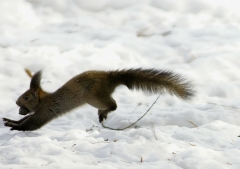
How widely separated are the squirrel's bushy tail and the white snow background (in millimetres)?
416

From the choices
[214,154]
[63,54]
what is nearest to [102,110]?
[214,154]

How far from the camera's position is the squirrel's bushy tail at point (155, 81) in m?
4.49

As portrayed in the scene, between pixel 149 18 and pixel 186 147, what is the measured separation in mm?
5003

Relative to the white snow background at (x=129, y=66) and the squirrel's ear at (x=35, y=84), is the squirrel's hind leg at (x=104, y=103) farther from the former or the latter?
the squirrel's ear at (x=35, y=84)

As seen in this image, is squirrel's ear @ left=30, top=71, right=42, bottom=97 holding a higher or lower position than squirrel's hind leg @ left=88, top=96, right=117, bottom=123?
higher

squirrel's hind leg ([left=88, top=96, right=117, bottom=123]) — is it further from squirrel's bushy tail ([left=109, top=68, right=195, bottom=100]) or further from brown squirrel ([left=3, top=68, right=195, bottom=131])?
squirrel's bushy tail ([left=109, top=68, right=195, bottom=100])

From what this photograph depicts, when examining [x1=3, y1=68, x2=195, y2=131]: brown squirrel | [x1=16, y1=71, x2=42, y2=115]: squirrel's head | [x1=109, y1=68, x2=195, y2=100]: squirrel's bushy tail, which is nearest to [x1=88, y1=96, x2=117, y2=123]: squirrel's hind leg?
[x1=3, y1=68, x2=195, y2=131]: brown squirrel

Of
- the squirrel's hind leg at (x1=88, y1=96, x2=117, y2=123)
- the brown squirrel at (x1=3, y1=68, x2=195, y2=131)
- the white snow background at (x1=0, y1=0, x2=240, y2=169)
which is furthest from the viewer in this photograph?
the squirrel's hind leg at (x1=88, y1=96, x2=117, y2=123)

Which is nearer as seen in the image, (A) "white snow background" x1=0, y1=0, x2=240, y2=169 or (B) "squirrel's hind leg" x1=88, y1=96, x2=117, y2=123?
(A) "white snow background" x1=0, y1=0, x2=240, y2=169

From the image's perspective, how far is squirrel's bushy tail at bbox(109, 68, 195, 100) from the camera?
4492 mm

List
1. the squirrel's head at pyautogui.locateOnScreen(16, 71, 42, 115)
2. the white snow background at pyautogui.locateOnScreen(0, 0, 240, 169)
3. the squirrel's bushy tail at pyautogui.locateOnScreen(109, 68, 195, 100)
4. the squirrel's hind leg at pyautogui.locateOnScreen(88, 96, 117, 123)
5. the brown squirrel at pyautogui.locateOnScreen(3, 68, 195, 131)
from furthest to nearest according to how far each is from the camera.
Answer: the squirrel's head at pyautogui.locateOnScreen(16, 71, 42, 115) → the squirrel's hind leg at pyautogui.locateOnScreen(88, 96, 117, 123) → the brown squirrel at pyautogui.locateOnScreen(3, 68, 195, 131) → the squirrel's bushy tail at pyautogui.locateOnScreen(109, 68, 195, 100) → the white snow background at pyautogui.locateOnScreen(0, 0, 240, 169)

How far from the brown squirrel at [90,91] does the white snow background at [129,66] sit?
182 mm

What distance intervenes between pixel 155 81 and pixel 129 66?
2.47 m

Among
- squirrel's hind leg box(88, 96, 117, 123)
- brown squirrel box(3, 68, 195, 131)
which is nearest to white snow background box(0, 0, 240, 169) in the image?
brown squirrel box(3, 68, 195, 131)
